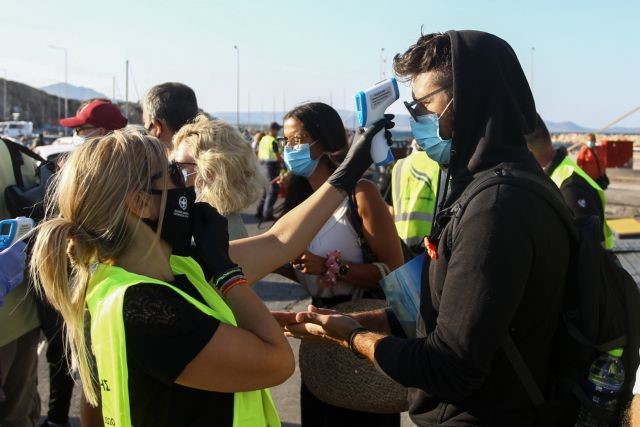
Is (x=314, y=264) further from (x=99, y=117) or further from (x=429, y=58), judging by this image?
(x=99, y=117)

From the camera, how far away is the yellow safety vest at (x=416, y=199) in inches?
182

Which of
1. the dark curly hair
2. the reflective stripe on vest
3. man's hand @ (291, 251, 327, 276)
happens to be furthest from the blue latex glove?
the reflective stripe on vest

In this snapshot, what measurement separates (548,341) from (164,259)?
3.72 feet

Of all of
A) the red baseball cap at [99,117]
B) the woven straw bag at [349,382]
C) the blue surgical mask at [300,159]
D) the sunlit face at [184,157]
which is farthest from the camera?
the red baseball cap at [99,117]

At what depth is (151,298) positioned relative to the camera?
5.19 ft

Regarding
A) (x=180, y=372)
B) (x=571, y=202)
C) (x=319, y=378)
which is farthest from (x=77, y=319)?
(x=571, y=202)

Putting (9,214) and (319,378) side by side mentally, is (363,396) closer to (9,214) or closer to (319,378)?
(319,378)

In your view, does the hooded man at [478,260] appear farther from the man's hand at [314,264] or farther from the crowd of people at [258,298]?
the man's hand at [314,264]

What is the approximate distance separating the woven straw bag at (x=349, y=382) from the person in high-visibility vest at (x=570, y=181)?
2057 mm

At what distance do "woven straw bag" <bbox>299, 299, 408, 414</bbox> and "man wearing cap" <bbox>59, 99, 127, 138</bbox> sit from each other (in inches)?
89.1

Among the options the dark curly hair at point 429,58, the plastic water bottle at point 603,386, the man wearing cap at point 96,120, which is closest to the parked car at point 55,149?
the man wearing cap at point 96,120

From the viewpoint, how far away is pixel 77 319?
5.89 ft

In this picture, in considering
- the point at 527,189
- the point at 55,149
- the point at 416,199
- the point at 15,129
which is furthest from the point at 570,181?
the point at 15,129

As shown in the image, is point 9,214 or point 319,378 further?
point 9,214
